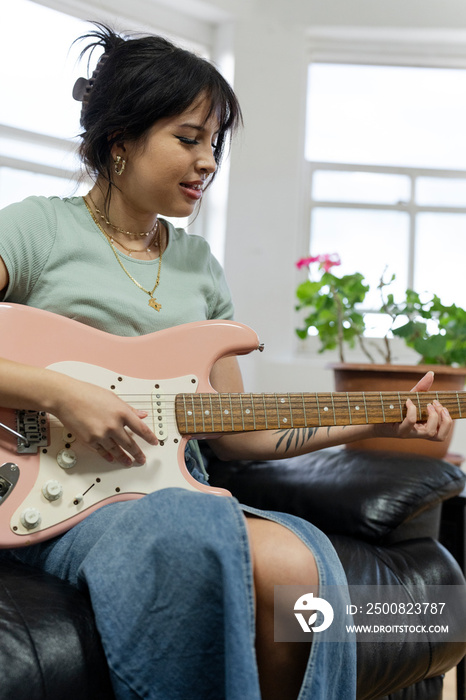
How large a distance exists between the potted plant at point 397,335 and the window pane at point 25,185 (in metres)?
0.86

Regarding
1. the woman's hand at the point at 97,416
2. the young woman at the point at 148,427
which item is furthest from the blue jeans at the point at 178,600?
the woman's hand at the point at 97,416

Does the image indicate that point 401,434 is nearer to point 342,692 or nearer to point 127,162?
point 342,692

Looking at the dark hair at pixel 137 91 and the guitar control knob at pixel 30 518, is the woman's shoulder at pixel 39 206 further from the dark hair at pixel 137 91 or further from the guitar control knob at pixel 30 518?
the guitar control knob at pixel 30 518

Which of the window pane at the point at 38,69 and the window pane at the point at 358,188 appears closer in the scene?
the window pane at the point at 38,69

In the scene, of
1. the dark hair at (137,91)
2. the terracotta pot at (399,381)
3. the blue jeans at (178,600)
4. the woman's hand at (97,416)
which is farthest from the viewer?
the terracotta pot at (399,381)

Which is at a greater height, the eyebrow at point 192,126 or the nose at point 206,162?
the eyebrow at point 192,126

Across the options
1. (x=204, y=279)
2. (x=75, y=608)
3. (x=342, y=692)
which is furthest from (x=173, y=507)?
(x=204, y=279)

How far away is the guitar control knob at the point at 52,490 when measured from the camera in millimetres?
Answer: 956

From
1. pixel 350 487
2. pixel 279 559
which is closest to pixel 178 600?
pixel 279 559

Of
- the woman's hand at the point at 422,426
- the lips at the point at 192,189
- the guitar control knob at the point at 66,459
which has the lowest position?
the guitar control knob at the point at 66,459

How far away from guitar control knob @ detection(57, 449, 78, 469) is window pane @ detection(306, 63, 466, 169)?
2.01 metres

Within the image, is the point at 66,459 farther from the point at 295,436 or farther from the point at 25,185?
the point at 25,185

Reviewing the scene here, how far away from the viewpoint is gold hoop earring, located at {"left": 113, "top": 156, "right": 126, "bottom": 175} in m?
1.23

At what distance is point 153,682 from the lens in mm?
802
